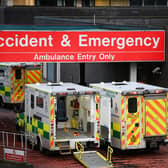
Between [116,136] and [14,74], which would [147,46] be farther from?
[14,74]

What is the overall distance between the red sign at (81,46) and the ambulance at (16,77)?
721 cm

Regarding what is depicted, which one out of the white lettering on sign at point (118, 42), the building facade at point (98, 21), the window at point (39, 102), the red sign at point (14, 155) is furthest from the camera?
the building facade at point (98, 21)

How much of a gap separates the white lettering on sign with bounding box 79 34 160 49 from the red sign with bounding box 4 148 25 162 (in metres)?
7.56

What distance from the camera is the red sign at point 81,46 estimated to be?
2605cm

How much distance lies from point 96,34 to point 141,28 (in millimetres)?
2816

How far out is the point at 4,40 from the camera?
25.6 metres

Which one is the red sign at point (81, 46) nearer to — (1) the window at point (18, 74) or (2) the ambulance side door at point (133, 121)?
(2) the ambulance side door at point (133, 121)

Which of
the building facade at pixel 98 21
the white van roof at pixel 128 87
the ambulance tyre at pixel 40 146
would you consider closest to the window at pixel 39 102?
the ambulance tyre at pixel 40 146

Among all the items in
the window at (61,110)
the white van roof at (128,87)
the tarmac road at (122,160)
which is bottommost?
the tarmac road at (122,160)

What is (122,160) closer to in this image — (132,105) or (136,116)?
(136,116)

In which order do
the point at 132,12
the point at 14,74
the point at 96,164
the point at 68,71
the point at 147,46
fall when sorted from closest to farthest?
the point at 96,164, the point at 147,46, the point at 14,74, the point at 68,71, the point at 132,12

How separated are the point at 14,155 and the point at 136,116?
15.4 ft

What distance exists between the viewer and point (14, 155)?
20828 mm

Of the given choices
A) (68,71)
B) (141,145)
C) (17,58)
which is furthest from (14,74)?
(141,145)
